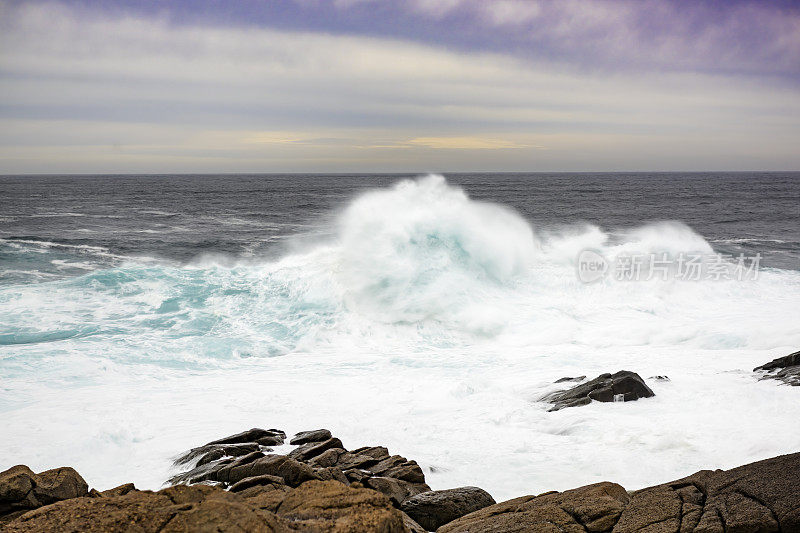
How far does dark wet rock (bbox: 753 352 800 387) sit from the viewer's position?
930cm

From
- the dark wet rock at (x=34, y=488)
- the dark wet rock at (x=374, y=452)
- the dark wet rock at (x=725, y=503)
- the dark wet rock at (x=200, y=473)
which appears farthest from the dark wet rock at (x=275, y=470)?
the dark wet rock at (x=725, y=503)

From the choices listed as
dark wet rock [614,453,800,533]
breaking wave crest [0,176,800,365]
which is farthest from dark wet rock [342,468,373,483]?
breaking wave crest [0,176,800,365]

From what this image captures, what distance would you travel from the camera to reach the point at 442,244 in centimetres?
1856

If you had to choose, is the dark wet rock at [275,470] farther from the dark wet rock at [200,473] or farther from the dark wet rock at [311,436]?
the dark wet rock at [311,436]

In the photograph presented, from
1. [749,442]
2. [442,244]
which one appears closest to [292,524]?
[749,442]

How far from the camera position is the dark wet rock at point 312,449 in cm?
700

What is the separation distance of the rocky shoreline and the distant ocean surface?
1.10 metres

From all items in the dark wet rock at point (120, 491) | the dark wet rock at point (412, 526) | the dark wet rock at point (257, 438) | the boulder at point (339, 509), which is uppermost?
the boulder at point (339, 509)

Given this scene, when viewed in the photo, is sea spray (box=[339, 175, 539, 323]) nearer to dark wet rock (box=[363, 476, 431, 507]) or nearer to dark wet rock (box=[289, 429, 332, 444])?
dark wet rock (box=[289, 429, 332, 444])

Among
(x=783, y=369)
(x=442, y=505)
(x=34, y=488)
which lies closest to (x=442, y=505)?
(x=442, y=505)

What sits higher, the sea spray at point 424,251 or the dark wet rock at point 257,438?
the sea spray at point 424,251

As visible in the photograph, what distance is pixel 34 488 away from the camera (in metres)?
5.01

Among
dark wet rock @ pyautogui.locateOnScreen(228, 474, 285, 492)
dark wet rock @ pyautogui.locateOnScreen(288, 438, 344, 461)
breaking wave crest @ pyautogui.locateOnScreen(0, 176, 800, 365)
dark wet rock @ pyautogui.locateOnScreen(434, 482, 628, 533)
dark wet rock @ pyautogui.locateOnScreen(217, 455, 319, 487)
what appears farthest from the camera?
breaking wave crest @ pyautogui.locateOnScreen(0, 176, 800, 365)

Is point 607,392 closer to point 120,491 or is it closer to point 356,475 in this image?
point 356,475
